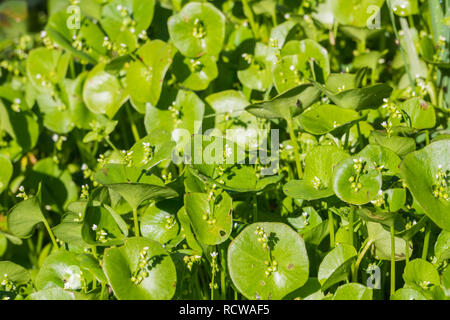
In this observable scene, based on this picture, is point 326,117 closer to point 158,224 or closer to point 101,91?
point 158,224

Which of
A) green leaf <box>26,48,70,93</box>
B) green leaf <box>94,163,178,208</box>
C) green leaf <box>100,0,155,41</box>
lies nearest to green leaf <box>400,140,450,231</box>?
green leaf <box>94,163,178,208</box>

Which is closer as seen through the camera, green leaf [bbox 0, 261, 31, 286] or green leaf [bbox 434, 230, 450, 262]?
green leaf [bbox 434, 230, 450, 262]

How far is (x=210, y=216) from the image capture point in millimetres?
1012

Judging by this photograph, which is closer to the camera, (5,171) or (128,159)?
(128,159)

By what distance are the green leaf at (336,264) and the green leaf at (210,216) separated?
186 millimetres

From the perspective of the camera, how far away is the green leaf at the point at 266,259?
0.94 m

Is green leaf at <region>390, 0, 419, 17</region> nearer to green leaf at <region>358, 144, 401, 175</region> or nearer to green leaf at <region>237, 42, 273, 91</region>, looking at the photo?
green leaf at <region>237, 42, 273, 91</region>

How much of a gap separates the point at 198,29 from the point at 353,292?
0.80 metres

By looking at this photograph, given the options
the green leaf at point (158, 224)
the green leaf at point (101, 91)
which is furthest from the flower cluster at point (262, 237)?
the green leaf at point (101, 91)

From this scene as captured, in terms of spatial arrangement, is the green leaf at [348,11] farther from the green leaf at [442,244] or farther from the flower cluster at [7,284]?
the flower cluster at [7,284]

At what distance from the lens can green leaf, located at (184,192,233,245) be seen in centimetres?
98

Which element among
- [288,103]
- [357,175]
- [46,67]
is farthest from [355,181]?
[46,67]

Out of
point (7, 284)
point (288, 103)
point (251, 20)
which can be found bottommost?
point (7, 284)
